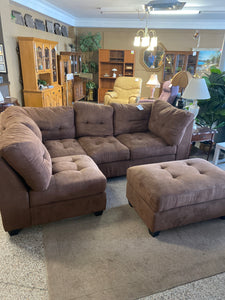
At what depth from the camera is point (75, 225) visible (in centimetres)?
204

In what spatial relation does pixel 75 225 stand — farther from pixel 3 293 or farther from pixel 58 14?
pixel 58 14

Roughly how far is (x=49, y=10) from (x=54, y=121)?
4.20 metres

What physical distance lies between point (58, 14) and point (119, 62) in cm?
240

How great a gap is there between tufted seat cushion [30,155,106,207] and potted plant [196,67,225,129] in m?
Answer: 2.43

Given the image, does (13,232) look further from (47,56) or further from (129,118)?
(47,56)

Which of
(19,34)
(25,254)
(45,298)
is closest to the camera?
(45,298)

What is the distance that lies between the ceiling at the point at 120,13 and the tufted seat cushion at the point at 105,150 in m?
3.56

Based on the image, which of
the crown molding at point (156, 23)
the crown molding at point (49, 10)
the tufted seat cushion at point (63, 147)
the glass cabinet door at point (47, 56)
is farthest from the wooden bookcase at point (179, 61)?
the tufted seat cushion at point (63, 147)

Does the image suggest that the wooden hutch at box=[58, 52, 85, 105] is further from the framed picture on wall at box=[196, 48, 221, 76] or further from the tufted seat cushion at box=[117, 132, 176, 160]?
the framed picture on wall at box=[196, 48, 221, 76]

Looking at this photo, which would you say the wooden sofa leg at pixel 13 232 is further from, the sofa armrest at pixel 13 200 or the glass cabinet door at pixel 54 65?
the glass cabinet door at pixel 54 65

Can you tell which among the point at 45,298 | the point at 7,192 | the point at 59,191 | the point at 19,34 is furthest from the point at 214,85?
the point at 19,34

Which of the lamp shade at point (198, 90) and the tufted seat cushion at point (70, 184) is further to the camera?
the lamp shade at point (198, 90)

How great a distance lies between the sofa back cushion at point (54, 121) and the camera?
2807 millimetres

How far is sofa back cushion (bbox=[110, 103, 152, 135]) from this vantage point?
320 cm
